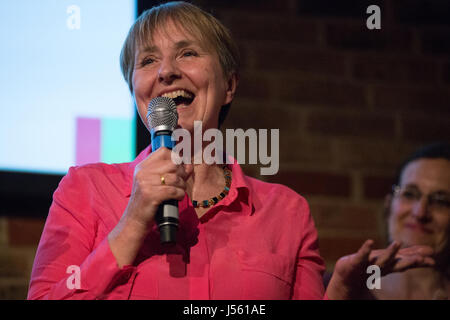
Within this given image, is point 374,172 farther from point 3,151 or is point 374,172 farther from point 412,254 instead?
point 3,151

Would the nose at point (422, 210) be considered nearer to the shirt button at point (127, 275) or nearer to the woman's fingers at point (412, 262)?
the woman's fingers at point (412, 262)

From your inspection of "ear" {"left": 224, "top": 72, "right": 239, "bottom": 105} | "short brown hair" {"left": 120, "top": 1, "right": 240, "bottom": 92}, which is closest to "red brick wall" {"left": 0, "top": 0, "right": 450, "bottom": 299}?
"ear" {"left": 224, "top": 72, "right": 239, "bottom": 105}

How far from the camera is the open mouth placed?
1608 millimetres

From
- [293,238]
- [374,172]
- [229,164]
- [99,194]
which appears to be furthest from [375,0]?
[99,194]

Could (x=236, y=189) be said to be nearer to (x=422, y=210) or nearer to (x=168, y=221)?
(x=168, y=221)

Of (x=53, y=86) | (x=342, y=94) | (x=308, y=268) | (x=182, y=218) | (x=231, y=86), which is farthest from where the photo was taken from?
(x=342, y=94)

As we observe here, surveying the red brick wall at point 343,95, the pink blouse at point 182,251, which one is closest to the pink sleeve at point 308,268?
the pink blouse at point 182,251

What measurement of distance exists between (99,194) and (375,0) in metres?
1.98

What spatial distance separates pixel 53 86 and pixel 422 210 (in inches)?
54.0

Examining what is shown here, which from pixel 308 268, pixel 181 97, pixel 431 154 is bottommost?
pixel 308 268

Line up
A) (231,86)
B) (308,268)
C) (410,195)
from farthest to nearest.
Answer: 1. (410,195)
2. (231,86)
3. (308,268)

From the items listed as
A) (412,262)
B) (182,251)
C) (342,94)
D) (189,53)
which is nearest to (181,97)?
(189,53)

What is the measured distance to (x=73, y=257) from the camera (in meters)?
1.39

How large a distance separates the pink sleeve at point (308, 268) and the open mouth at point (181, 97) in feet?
1.33
